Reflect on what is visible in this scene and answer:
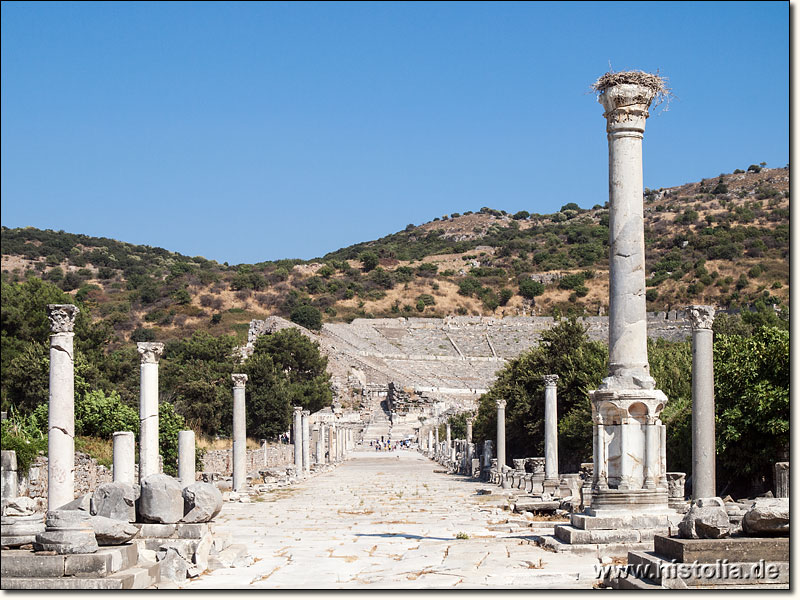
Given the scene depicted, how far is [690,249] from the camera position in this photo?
406ft

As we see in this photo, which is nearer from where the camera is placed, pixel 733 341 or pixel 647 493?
pixel 647 493

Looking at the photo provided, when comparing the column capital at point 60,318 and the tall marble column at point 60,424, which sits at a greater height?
the column capital at point 60,318

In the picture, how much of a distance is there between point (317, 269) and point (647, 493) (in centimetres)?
14011

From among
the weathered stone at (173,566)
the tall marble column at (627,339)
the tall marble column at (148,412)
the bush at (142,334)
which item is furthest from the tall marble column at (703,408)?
the bush at (142,334)

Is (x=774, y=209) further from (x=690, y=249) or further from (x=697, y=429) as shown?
(x=697, y=429)

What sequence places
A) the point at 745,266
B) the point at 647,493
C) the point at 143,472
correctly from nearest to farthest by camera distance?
the point at 647,493 → the point at 143,472 → the point at 745,266

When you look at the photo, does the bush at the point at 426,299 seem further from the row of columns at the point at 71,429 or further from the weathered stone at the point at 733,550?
the weathered stone at the point at 733,550

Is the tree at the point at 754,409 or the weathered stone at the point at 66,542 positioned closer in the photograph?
the weathered stone at the point at 66,542

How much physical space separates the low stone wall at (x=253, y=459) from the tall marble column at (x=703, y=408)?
22613mm

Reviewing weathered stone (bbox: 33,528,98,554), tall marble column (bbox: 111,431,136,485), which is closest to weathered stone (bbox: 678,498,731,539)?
weathered stone (bbox: 33,528,98,554)

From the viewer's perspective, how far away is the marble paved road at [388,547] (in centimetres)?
1040

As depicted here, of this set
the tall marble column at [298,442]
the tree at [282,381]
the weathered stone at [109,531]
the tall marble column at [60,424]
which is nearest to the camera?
the weathered stone at [109,531]

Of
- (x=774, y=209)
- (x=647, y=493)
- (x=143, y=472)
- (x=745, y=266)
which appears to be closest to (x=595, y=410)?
(x=647, y=493)

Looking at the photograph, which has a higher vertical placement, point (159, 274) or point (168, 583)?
point (159, 274)
